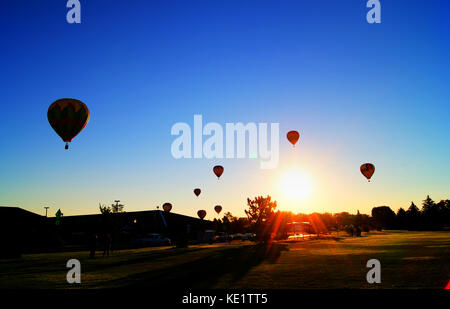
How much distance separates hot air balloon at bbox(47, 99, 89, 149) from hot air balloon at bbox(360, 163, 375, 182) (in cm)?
3519

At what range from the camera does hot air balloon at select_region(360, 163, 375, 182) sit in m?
43.8

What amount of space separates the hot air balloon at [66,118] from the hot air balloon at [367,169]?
35.2 meters

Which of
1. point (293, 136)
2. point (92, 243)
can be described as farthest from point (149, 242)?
point (293, 136)

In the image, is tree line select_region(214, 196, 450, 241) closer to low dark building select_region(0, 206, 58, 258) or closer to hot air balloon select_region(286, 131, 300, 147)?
hot air balloon select_region(286, 131, 300, 147)

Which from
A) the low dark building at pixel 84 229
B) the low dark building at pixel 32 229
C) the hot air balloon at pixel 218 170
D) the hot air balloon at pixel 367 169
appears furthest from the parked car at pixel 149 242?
the hot air balloon at pixel 367 169

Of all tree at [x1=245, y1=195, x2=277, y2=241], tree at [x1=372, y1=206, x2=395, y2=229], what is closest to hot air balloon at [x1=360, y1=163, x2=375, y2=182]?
tree at [x1=245, y1=195, x2=277, y2=241]

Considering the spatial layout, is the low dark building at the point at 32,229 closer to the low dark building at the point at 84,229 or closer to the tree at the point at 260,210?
the low dark building at the point at 84,229

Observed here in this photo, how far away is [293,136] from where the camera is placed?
117ft

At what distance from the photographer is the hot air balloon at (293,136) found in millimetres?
35594

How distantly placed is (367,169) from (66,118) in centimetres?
3661

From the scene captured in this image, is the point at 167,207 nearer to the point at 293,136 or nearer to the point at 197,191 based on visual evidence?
the point at 197,191
